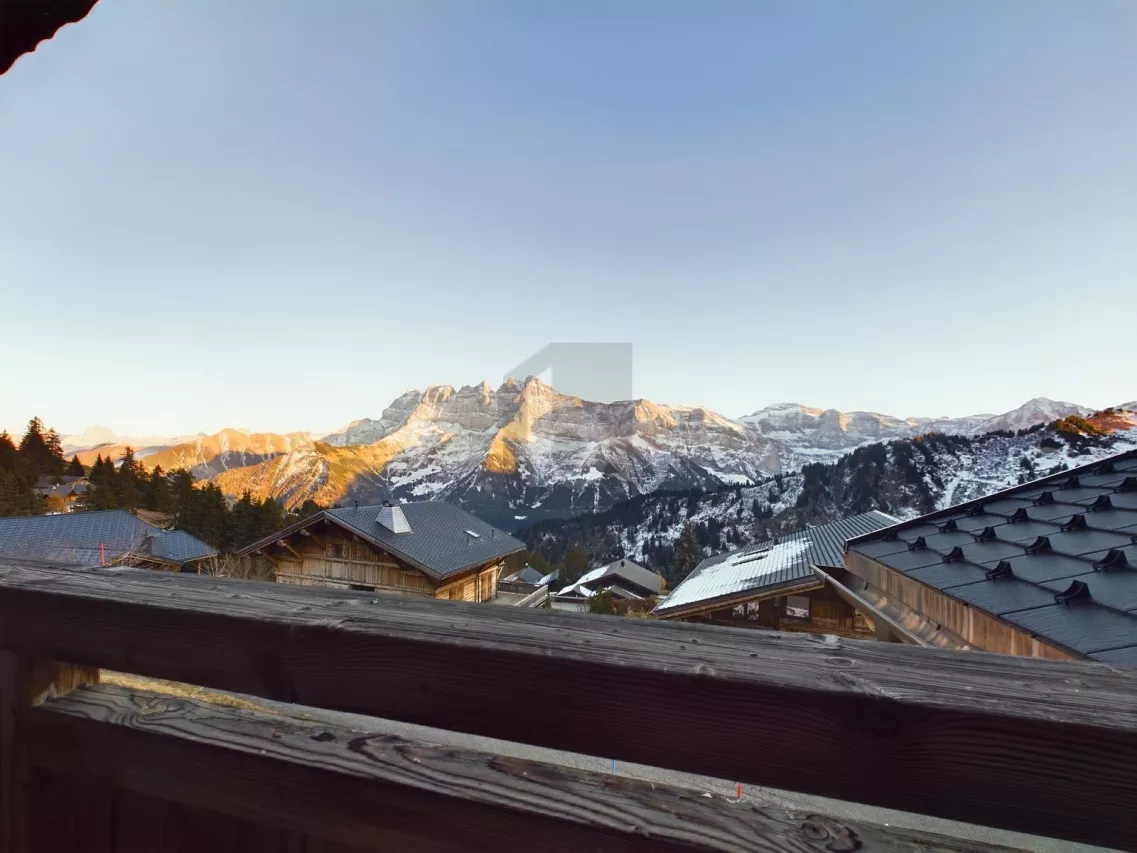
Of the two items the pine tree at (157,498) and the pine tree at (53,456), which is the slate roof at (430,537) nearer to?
the pine tree at (157,498)

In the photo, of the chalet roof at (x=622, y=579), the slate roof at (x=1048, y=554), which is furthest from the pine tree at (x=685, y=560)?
the slate roof at (x=1048, y=554)

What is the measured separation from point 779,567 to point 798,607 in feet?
3.68

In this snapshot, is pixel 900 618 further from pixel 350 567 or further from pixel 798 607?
pixel 350 567

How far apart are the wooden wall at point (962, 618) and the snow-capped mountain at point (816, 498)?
2350 inches

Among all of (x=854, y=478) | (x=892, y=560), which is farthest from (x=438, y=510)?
(x=854, y=478)

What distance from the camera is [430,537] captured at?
1697 cm

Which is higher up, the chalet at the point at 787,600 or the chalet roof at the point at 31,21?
the chalet roof at the point at 31,21

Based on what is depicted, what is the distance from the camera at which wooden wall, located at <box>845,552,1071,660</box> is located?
3.10 metres

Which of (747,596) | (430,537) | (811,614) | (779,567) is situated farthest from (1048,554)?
(430,537)

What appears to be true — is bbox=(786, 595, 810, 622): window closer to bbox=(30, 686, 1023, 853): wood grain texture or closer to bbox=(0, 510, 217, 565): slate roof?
bbox=(30, 686, 1023, 853): wood grain texture

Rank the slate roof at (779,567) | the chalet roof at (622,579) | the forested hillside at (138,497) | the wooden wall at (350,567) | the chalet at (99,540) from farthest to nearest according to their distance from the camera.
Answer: the chalet roof at (622,579)
the forested hillside at (138,497)
the chalet at (99,540)
the wooden wall at (350,567)
the slate roof at (779,567)

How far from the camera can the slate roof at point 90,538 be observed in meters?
21.3

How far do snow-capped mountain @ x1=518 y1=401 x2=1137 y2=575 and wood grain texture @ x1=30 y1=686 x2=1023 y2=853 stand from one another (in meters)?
65.0

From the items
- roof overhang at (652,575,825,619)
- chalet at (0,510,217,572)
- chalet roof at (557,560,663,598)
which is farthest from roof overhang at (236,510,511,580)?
chalet roof at (557,560,663,598)
